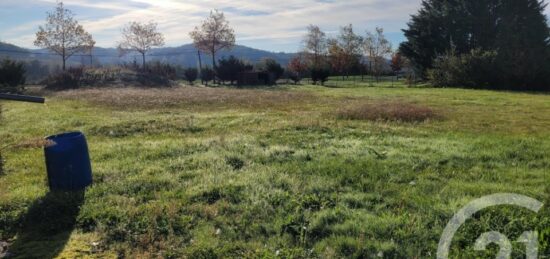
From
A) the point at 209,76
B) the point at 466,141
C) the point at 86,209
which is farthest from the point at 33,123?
the point at 209,76

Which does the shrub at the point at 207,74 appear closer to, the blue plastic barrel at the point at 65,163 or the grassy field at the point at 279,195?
the grassy field at the point at 279,195

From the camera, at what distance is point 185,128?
12109 millimetres

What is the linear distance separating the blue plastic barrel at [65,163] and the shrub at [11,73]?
1286 inches

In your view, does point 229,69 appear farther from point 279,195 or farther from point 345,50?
point 279,195

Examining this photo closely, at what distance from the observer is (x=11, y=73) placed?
3462 cm

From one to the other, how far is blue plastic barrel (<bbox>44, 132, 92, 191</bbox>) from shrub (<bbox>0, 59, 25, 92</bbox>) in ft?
107

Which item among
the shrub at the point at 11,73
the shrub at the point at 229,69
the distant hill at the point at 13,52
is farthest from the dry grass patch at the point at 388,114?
the distant hill at the point at 13,52

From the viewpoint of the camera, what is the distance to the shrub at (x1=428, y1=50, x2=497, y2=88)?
117 feet

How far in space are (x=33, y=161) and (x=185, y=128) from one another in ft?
15.1

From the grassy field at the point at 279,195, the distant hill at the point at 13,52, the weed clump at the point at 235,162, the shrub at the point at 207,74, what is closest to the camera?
the grassy field at the point at 279,195

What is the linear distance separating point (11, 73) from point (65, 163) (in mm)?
34398

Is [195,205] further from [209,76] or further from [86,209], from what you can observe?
[209,76]

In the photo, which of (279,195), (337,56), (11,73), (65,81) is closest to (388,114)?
(279,195)

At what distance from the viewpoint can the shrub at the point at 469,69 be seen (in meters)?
35.8
